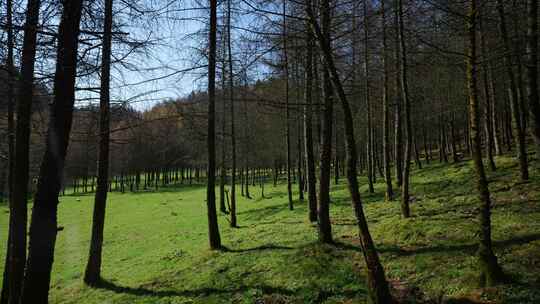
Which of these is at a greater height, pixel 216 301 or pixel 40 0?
pixel 40 0

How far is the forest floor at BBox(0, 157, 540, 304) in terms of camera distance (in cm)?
575

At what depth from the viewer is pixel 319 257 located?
25.7 ft

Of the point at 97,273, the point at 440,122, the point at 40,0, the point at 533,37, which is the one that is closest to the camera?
the point at 40,0

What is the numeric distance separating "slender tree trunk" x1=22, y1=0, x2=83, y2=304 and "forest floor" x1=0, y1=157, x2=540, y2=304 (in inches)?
137

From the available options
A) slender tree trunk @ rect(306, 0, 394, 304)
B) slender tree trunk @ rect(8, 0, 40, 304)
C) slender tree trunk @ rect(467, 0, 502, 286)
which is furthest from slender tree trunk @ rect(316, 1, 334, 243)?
slender tree trunk @ rect(8, 0, 40, 304)

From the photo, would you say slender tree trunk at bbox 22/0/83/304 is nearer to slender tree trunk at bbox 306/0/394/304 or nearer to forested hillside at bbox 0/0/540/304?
forested hillside at bbox 0/0/540/304

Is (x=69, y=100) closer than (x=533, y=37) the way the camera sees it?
Yes

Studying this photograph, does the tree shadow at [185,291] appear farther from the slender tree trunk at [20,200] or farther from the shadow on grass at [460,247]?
the slender tree trunk at [20,200]

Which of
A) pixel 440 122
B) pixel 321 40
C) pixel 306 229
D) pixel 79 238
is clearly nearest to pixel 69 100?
pixel 321 40

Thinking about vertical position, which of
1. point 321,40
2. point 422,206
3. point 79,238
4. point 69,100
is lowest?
point 79,238

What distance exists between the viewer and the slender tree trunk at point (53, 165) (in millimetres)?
4676

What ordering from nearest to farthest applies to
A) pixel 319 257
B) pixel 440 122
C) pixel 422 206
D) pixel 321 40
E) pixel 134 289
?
pixel 321 40
pixel 319 257
pixel 134 289
pixel 422 206
pixel 440 122

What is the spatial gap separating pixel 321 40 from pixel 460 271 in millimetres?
4902

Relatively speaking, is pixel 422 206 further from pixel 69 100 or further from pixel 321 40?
pixel 69 100
